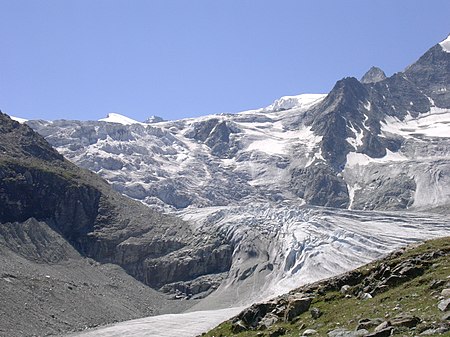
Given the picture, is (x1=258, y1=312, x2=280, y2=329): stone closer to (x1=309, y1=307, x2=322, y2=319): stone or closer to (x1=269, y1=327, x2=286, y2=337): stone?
(x1=269, y1=327, x2=286, y2=337): stone

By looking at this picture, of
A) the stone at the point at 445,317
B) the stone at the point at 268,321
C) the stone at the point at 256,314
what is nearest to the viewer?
the stone at the point at 445,317

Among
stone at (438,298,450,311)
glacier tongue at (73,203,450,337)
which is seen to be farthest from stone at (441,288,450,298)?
glacier tongue at (73,203,450,337)

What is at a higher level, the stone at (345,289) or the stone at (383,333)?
the stone at (383,333)

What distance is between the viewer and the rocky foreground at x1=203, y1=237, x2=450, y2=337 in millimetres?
26688

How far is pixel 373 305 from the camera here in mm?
32312

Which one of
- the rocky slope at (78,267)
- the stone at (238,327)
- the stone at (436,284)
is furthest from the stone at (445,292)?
the rocky slope at (78,267)

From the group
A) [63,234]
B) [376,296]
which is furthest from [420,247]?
[63,234]

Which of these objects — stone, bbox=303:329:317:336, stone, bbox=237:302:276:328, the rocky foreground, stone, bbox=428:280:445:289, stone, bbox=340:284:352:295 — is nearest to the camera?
the rocky foreground

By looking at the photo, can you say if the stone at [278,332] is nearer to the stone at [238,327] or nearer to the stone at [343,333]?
the stone at [238,327]

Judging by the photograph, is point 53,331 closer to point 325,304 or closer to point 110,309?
point 110,309

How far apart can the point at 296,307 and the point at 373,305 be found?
5.64m

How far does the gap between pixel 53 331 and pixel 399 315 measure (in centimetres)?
9966

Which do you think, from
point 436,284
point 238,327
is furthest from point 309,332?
point 238,327

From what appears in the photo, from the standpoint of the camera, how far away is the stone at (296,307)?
1442 inches
